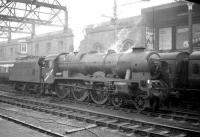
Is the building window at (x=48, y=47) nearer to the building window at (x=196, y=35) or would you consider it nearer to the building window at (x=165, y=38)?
the building window at (x=165, y=38)

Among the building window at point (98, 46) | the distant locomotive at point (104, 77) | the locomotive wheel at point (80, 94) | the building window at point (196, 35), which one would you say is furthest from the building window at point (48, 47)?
the building window at point (196, 35)

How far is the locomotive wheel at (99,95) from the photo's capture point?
12.8 meters

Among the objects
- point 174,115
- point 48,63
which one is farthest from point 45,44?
point 174,115

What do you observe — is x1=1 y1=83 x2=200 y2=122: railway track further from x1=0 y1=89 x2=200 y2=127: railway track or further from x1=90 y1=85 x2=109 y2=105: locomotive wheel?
x1=90 y1=85 x2=109 y2=105: locomotive wheel

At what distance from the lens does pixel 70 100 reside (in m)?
14.9

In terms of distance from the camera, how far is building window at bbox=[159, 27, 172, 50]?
61.3 ft

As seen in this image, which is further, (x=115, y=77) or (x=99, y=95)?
(x=99, y=95)

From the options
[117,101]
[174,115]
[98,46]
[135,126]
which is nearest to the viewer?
[135,126]

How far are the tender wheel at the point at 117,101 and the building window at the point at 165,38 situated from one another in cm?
833

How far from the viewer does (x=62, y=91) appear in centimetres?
1594

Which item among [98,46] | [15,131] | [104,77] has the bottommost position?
[15,131]

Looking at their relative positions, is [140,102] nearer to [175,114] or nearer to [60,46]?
[175,114]

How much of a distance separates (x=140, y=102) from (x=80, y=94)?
177 inches

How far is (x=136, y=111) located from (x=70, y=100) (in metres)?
4.91
